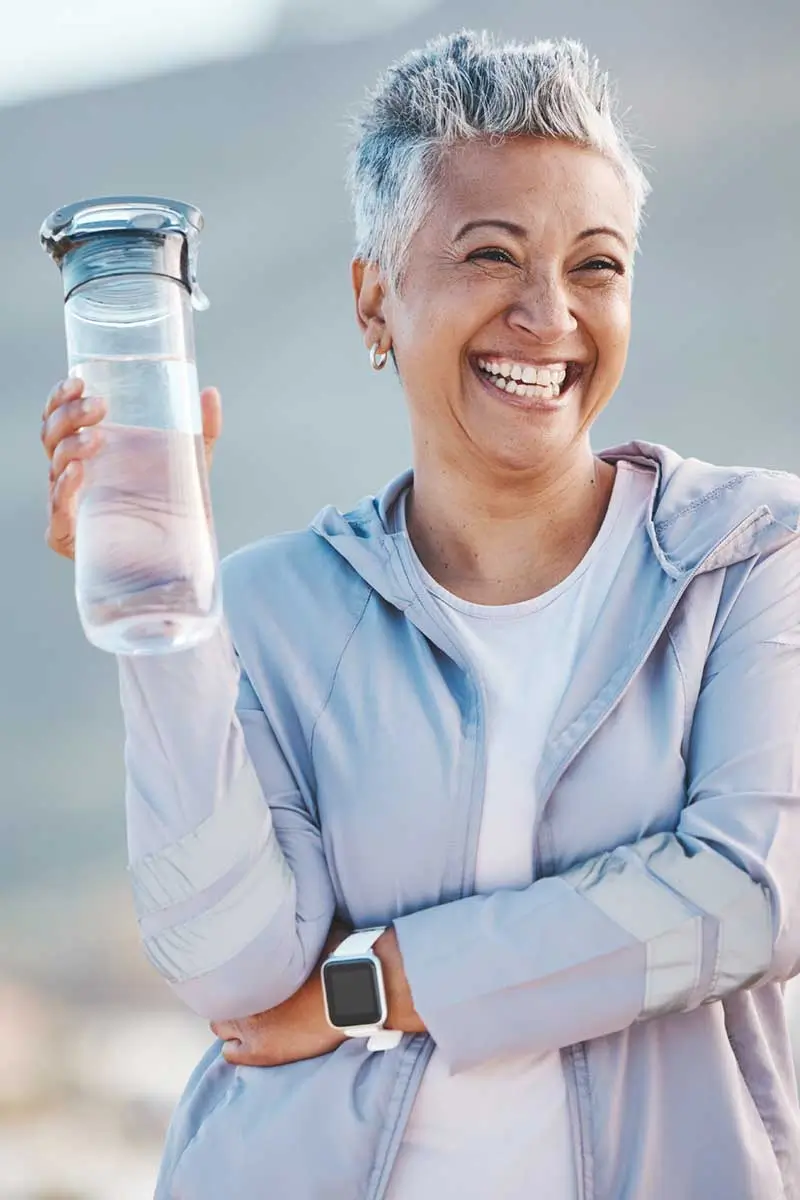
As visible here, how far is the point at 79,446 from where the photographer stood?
1.39m

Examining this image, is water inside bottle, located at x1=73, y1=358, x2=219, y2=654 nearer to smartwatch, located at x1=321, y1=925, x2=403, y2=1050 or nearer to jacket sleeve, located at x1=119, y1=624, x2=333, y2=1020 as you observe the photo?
jacket sleeve, located at x1=119, y1=624, x2=333, y2=1020

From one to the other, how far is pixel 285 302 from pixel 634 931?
2.48 m

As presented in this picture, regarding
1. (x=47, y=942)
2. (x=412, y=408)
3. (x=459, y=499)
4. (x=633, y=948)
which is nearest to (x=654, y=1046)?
(x=633, y=948)

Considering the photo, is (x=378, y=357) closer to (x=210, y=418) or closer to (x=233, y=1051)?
(x=210, y=418)

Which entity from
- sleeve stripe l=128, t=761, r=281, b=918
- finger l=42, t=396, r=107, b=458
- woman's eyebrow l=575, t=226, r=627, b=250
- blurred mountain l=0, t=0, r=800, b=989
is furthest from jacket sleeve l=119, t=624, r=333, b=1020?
blurred mountain l=0, t=0, r=800, b=989

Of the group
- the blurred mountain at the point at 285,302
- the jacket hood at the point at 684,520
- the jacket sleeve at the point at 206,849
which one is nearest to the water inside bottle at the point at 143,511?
the jacket sleeve at the point at 206,849

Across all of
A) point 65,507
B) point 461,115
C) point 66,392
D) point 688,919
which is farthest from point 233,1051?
point 461,115

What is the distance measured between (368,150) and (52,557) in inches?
80.7

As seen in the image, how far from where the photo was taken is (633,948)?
4.90 ft

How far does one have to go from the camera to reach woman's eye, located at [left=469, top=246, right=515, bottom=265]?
171 centimetres

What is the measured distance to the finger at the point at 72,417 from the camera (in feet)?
4.57

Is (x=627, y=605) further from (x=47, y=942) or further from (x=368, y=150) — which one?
(x=47, y=942)

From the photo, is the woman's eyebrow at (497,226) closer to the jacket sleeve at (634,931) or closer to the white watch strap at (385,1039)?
the jacket sleeve at (634,931)

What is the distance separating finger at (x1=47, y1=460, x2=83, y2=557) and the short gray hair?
552mm
